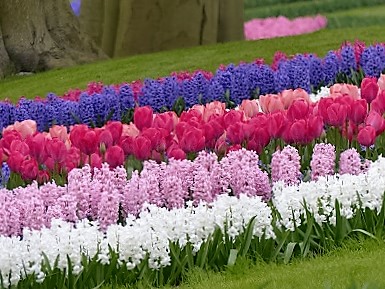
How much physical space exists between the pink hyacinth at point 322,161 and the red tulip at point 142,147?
1.00 meters

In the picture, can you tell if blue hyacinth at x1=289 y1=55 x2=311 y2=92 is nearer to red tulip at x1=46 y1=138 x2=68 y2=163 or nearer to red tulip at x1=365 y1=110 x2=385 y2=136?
red tulip at x1=365 y1=110 x2=385 y2=136

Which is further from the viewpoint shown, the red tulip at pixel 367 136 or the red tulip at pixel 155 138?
the red tulip at pixel 155 138

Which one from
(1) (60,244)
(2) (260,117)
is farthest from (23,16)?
(1) (60,244)

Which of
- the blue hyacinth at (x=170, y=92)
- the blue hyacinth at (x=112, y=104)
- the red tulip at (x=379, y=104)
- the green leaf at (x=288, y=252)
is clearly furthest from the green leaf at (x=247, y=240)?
the blue hyacinth at (x=170, y=92)

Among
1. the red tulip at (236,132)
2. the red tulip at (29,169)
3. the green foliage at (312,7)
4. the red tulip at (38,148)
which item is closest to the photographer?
the red tulip at (29,169)

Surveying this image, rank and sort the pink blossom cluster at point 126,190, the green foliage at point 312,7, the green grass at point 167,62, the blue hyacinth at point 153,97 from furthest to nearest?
the green foliage at point 312,7, the green grass at point 167,62, the blue hyacinth at point 153,97, the pink blossom cluster at point 126,190

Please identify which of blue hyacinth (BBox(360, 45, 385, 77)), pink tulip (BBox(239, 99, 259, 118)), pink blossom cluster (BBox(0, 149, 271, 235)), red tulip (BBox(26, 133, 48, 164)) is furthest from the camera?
blue hyacinth (BBox(360, 45, 385, 77))

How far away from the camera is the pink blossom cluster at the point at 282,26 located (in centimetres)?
1923

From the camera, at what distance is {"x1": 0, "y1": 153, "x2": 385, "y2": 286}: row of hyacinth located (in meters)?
5.44

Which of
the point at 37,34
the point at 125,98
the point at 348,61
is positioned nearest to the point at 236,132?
the point at 125,98

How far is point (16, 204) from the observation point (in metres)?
5.89

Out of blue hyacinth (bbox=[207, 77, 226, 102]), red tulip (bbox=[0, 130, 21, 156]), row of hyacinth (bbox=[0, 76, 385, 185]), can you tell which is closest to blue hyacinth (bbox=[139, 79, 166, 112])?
blue hyacinth (bbox=[207, 77, 226, 102])

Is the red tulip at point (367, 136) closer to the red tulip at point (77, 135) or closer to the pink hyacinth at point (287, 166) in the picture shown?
the pink hyacinth at point (287, 166)

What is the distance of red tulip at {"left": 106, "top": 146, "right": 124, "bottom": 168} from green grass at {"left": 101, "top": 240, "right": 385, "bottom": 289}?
1.20 meters
